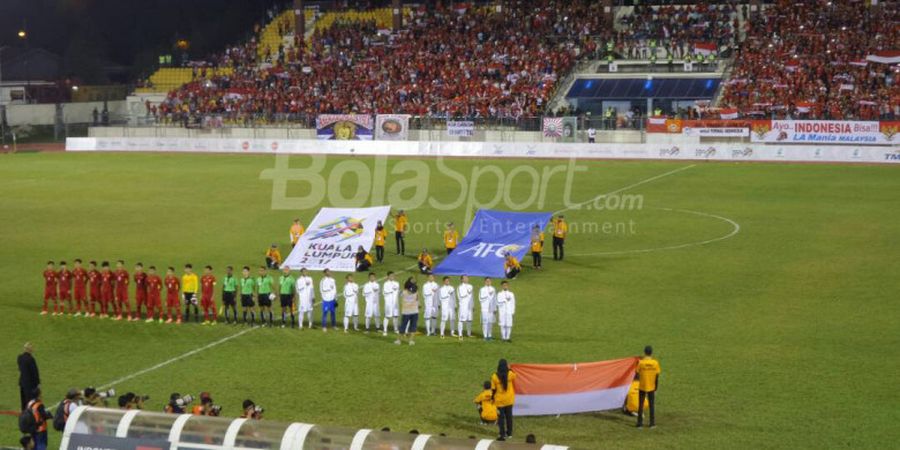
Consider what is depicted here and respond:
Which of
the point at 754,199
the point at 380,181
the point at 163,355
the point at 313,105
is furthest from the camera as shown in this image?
the point at 313,105

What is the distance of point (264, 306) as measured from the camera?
23844mm

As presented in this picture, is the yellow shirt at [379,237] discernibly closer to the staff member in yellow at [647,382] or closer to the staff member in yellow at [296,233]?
the staff member in yellow at [296,233]

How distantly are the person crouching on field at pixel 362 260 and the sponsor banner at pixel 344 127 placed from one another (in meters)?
34.3

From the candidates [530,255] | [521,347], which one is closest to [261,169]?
[530,255]

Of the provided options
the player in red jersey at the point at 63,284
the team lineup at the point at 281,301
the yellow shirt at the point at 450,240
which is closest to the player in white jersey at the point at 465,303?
the team lineup at the point at 281,301

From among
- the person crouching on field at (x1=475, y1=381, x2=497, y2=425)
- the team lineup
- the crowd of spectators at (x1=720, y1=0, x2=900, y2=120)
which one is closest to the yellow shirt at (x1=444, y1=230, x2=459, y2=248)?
the team lineup

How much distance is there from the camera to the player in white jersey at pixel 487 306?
872 inches

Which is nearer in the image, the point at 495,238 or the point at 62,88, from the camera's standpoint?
the point at 495,238

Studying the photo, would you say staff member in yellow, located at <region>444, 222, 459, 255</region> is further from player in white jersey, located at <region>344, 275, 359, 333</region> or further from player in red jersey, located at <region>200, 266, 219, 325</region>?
player in red jersey, located at <region>200, 266, 219, 325</region>

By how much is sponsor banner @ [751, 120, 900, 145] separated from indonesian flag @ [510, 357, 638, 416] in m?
40.1

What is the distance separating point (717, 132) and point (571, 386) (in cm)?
4247

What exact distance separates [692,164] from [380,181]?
16.8 m

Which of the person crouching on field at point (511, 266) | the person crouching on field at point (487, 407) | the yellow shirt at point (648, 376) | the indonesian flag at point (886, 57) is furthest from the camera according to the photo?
the indonesian flag at point (886, 57)

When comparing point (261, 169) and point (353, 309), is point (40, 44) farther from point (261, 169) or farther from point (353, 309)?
point (353, 309)
